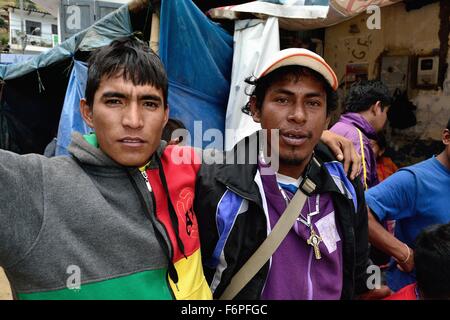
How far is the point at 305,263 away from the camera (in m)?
1.44

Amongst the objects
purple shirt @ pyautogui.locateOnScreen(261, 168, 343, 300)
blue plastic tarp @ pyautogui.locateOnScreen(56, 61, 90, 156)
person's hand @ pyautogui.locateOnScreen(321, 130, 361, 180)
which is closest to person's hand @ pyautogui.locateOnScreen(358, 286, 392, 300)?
purple shirt @ pyautogui.locateOnScreen(261, 168, 343, 300)

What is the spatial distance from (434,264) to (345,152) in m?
0.63

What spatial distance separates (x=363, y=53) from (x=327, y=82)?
10.7 ft

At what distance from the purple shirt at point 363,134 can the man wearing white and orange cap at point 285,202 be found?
1047mm

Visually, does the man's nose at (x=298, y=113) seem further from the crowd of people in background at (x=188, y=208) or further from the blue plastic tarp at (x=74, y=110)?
the blue plastic tarp at (x=74, y=110)

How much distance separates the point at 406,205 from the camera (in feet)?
6.51

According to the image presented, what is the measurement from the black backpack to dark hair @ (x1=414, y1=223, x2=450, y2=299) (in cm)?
276

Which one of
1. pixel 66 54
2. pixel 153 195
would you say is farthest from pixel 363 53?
pixel 153 195

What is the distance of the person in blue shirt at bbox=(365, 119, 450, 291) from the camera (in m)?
1.94

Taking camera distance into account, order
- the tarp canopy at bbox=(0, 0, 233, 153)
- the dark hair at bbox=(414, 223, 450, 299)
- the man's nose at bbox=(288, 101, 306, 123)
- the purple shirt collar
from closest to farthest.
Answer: the man's nose at bbox=(288, 101, 306, 123), the dark hair at bbox=(414, 223, 450, 299), the purple shirt collar, the tarp canopy at bbox=(0, 0, 233, 153)

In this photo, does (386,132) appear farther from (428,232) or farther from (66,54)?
(66,54)

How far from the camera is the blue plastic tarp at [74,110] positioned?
170 inches

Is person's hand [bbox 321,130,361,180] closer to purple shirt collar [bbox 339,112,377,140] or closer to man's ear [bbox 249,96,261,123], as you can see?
man's ear [bbox 249,96,261,123]
